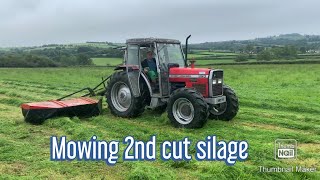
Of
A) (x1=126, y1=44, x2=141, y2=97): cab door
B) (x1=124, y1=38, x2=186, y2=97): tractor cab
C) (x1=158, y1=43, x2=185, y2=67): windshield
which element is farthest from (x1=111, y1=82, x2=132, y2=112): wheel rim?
(x1=158, y1=43, x2=185, y2=67): windshield

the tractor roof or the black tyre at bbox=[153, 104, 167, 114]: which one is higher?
the tractor roof

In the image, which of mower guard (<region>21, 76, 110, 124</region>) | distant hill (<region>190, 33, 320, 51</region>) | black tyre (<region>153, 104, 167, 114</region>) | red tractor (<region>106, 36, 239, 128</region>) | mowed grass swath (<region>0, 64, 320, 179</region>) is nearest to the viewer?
mowed grass swath (<region>0, 64, 320, 179</region>)

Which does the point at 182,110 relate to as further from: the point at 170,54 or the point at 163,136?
the point at 170,54

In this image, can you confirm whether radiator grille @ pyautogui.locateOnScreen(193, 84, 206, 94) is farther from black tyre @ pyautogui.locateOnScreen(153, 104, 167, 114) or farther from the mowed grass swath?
black tyre @ pyautogui.locateOnScreen(153, 104, 167, 114)

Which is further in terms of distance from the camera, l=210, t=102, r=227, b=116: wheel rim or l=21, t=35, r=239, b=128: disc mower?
l=210, t=102, r=227, b=116: wheel rim

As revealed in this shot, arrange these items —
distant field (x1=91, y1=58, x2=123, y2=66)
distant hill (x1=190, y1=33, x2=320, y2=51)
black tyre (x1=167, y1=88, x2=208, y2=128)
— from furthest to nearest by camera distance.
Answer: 1. distant hill (x1=190, y1=33, x2=320, y2=51)
2. distant field (x1=91, y1=58, x2=123, y2=66)
3. black tyre (x1=167, y1=88, x2=208, y2=128)

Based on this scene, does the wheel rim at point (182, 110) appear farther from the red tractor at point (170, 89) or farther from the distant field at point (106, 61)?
the distant field at point (106, 61)

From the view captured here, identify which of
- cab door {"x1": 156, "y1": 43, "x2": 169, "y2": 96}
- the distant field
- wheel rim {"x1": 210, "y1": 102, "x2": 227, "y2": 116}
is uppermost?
cab door {"x1": 156, "y1": 43, "x2": 169, "y2": 96}

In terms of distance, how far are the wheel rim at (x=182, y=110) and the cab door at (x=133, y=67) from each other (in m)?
1.51

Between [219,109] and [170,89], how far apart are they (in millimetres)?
1476

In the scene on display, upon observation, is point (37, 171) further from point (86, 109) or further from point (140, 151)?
point (86, 109)

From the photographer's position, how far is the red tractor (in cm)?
1013

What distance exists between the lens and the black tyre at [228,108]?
1103 cm

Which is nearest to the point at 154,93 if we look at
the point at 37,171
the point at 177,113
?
the point at 177,113
